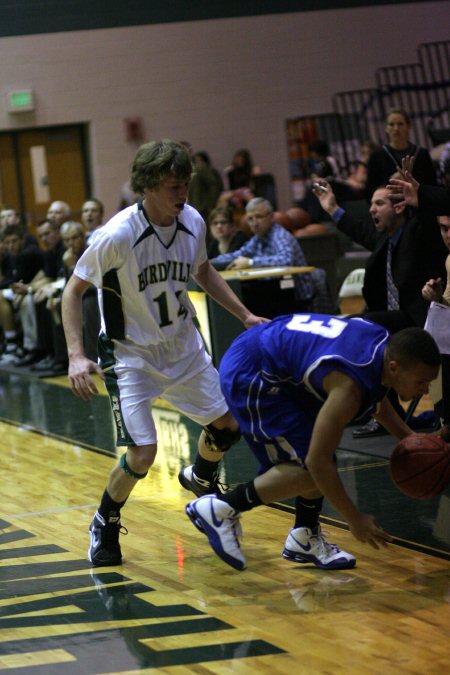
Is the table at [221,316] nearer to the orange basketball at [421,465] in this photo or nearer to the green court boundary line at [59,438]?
the green court boundary line at [59,438]

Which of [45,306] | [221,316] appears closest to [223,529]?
[221,316]

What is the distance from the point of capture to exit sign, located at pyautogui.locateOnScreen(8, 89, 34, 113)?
53.3ft

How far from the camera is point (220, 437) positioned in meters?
5.04

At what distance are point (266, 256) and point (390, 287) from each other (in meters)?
2.77

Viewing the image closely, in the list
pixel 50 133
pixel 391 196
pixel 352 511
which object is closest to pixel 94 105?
pixel 50 133

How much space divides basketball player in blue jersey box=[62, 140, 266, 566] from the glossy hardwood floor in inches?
13.6

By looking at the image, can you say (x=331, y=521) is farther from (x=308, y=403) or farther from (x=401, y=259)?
(x=401, y=259)

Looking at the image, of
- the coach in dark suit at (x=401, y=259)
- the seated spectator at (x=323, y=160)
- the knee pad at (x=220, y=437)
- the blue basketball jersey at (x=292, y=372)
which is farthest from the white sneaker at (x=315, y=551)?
the seated spectator at (x=323, y=160)

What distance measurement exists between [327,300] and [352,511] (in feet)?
19.3

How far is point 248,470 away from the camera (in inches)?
257

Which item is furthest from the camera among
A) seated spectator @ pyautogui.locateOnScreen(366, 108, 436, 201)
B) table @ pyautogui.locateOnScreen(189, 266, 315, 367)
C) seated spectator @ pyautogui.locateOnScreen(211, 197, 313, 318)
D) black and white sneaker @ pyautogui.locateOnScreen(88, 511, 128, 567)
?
seated spectator @ pyautogui.locateOnScreen(211, 197, 313, 318)

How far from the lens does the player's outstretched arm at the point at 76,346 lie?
450 cm

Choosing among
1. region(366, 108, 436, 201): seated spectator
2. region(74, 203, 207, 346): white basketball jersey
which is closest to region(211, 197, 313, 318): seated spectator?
region(366, 108, 436, 201): seated spectator

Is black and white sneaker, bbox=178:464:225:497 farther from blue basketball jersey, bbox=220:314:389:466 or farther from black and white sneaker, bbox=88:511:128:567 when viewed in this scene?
blue basketball jersey, bbox=220:314:389:466
